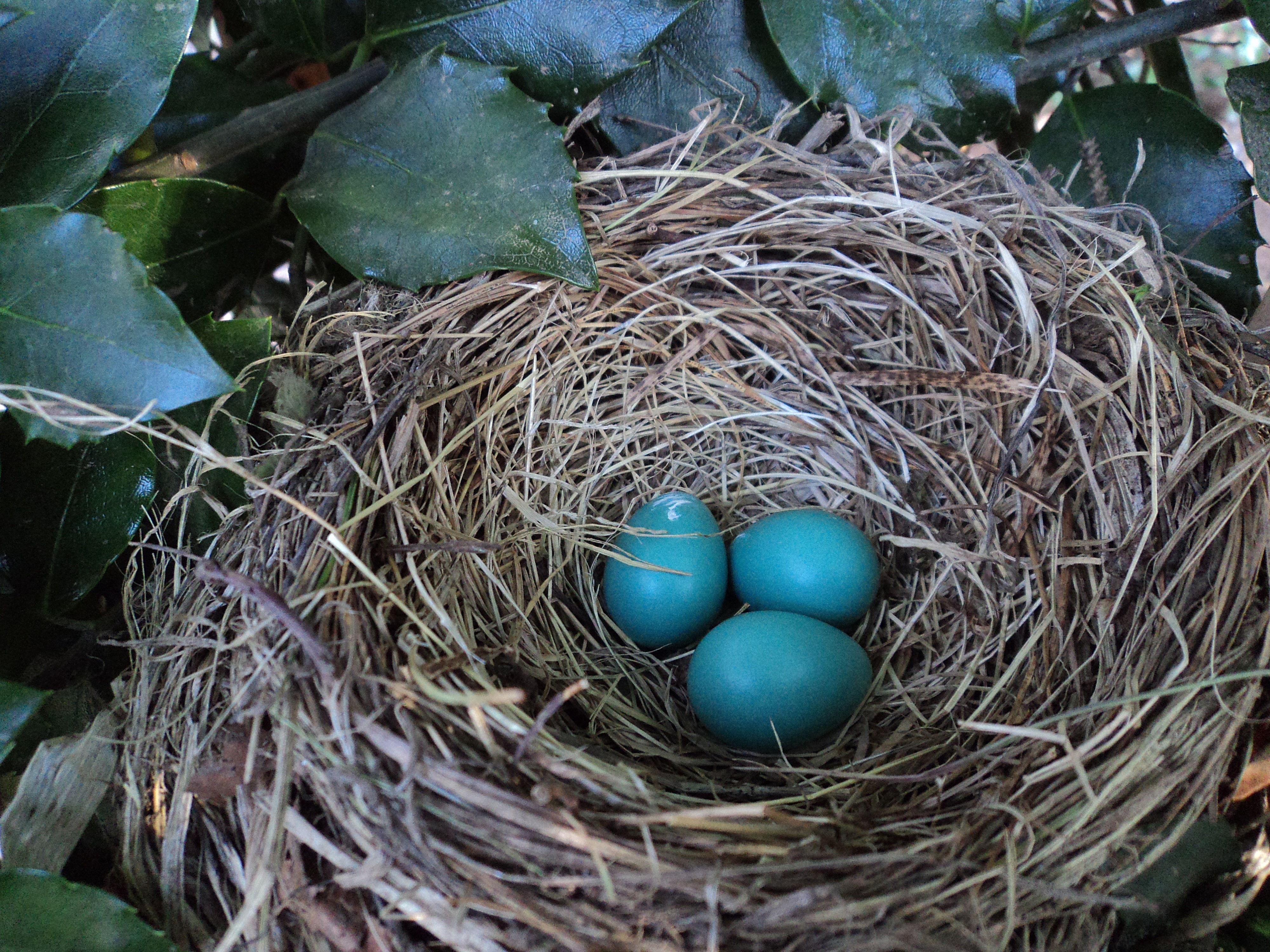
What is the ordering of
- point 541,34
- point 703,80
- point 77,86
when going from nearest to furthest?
point 77,86 → point 541,34 → point 703,80

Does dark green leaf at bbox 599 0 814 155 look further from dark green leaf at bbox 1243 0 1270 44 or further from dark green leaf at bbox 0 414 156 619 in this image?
dark green leaf at bbox 0 414 156 619

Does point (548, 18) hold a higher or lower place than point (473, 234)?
higher

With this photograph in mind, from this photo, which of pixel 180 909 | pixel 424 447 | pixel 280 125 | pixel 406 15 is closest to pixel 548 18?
pixel 406 15

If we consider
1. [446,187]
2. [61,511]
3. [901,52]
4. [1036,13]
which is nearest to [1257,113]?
[1036,13]

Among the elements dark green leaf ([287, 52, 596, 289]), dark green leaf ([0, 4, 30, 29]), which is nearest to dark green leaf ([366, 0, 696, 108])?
dark green leaf ([287, 52, 596, 289])

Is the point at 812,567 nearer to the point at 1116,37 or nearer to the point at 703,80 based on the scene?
the point at 703,80

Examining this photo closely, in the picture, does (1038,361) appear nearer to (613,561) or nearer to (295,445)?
(613,561)
